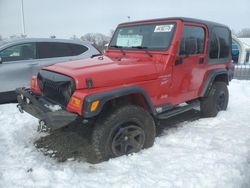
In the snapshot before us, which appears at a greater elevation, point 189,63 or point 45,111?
point 189,63

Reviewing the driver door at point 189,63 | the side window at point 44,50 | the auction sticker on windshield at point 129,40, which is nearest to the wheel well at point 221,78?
the driver door at point 189,63

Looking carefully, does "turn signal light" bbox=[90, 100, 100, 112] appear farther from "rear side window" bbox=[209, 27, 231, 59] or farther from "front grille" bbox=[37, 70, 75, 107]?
"rear side window" bbox=[209, 27, 231, 59]

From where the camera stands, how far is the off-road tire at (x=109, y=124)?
357 centimetres

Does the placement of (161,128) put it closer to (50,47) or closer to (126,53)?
(126,53)

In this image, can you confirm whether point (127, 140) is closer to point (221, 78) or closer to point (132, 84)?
point (132, 84)

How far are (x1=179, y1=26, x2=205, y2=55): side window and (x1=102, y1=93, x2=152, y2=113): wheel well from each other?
3.64 feet

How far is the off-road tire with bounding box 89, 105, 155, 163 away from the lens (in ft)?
11.7

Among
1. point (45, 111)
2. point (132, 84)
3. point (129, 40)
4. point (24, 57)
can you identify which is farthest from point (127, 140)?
point (24, 57)

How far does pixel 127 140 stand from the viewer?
151 inches

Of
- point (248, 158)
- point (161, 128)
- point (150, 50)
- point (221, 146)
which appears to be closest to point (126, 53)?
point (150, 50)

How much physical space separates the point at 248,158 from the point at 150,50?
222cm

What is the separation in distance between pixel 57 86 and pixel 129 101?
1058 millimetres

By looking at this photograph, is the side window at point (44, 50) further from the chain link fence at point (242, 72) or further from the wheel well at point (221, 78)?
the chain link fence at point (242, 72)

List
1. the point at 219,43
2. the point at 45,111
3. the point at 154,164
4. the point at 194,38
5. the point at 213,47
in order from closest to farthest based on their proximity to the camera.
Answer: the point at 45,111 → the point at 154,164 → the point at 194,38 → the point at 213,47 → the point at 219,43
